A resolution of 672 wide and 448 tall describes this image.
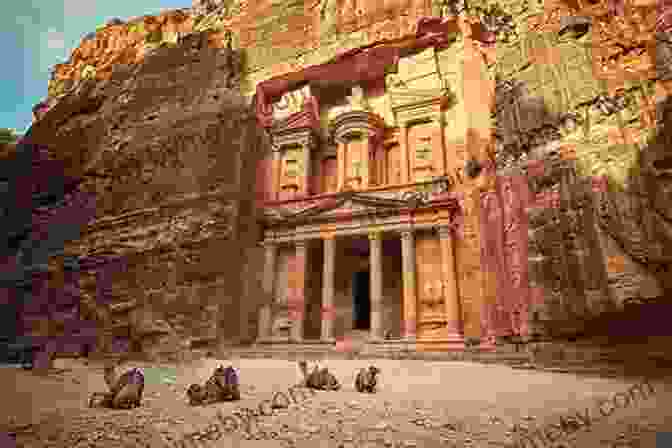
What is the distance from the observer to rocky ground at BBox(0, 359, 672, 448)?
13.4 ft

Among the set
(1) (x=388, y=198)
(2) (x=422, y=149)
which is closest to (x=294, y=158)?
(1) (x=388, y=198)

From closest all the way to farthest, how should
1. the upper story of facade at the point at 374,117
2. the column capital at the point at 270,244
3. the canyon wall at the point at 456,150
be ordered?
the canyon wall at the point at 456,150
the column capital at the point at 270,244
the upper story of facade at the point at 374,117

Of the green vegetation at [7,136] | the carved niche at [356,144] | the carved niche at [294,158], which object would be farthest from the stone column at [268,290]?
the green vegetation at [7,136]

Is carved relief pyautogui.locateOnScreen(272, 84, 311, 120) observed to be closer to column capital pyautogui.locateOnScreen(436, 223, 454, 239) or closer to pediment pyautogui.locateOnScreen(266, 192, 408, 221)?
pediment pyautogui.locateOnScreen(266, 192, 408, 221)

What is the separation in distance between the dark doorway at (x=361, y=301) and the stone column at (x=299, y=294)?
2425 mm

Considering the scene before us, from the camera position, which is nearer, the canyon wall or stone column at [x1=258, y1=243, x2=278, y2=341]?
the canyon wall

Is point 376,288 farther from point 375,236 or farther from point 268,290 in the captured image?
point 268,290

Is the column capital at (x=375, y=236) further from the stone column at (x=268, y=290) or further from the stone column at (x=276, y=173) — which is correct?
the stone column at (x=276, y=173)

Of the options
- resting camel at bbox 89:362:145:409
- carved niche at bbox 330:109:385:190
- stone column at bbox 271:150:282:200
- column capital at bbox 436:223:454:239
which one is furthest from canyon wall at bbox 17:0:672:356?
resting camel at bbox 89:362:145:409

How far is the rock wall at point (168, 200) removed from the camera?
1236 cm

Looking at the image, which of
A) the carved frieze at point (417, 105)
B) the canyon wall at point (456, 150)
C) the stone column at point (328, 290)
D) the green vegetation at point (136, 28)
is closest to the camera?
the canyon wall at point (456, 150)

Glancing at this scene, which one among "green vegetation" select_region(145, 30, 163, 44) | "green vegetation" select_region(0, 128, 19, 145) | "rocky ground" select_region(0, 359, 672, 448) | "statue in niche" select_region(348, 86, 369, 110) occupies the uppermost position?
"green vegetation" select_region(145, 30, 163, 44)

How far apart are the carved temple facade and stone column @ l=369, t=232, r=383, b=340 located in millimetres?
55

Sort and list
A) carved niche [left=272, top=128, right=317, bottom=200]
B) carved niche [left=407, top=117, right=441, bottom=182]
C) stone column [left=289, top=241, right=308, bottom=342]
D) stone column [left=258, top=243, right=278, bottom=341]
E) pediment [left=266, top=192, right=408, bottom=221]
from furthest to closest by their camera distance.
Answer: carved niche [left=272, top=128, right=317, bottom=200] → carved niche [left=407, top=117, right=441, bottom=182] → pediment [left=266, top=192, right=408, bottom=221] → stone column [left=258, top=243, right=278, bottom=341] → stone column [left=289, top=241, right=308, bottom=342]
